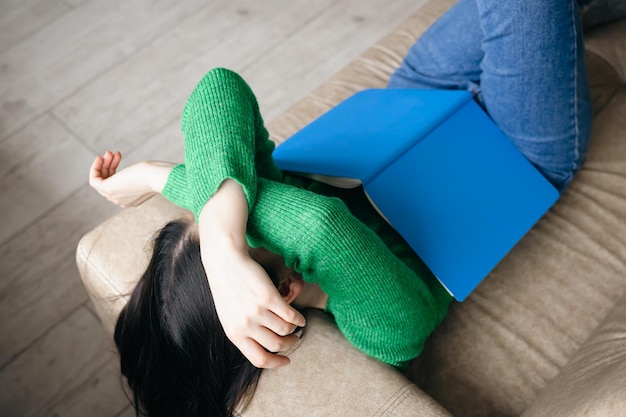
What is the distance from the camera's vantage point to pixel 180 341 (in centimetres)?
76

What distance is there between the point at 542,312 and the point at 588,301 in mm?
79

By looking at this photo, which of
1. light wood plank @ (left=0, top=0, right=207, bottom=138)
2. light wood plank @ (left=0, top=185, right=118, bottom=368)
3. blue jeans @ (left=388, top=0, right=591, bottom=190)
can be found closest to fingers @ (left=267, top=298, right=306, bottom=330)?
blue jeans @ (left=388, top=0, right=591, bottom=190)

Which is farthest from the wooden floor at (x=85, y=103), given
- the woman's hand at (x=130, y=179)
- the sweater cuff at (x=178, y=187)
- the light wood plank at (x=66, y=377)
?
the sweater cuff at (x=178, y=187)

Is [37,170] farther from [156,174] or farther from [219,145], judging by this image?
[219,145]

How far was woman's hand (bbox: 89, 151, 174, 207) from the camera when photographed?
0.80 m

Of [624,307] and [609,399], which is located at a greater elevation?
[609,399]

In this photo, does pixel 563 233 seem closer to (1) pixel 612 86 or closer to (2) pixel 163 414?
(1) pixel 612 86

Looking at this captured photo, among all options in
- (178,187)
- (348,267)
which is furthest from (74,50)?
(348,267)

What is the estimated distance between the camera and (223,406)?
785 mm

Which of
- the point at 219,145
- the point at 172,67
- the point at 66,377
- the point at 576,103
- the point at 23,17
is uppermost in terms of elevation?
the point at 219,145

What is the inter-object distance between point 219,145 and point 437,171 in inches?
14.8

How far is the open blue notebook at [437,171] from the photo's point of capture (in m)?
0.86

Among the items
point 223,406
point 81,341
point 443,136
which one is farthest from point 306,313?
point 81,341

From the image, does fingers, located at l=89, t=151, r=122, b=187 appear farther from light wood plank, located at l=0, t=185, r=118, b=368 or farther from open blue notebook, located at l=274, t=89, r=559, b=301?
light wood plank, located at l=0, t=185, r=118, b=368
